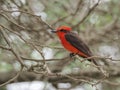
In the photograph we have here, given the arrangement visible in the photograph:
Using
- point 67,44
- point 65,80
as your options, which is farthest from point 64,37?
point 65,80

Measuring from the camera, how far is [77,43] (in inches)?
234

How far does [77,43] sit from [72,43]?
0.22ft

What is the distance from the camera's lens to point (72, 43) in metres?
5.94

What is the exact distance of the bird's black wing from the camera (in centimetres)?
579

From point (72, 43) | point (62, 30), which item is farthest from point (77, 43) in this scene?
point (62, 30)

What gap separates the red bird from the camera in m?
5.76

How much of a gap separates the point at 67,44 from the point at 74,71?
1.99 feet

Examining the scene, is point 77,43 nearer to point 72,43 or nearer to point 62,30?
point 72,43

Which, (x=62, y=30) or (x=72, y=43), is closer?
(x=62, y=30)

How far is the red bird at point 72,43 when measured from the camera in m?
5.76

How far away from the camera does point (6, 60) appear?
652 centimetres

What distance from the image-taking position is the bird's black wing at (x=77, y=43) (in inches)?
228

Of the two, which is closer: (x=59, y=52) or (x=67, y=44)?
(x=67, y=44)

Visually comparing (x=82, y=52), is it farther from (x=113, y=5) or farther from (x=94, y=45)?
(x=113, y=5)
